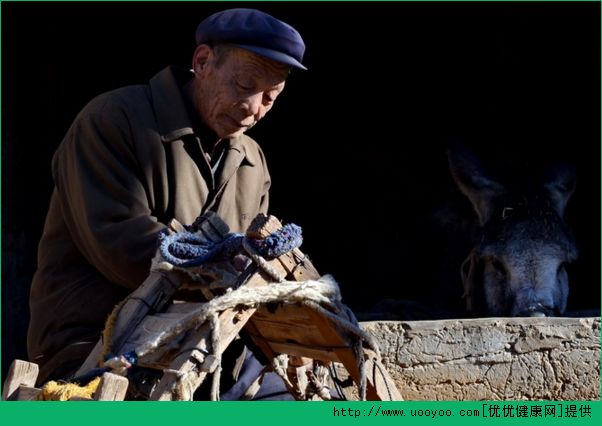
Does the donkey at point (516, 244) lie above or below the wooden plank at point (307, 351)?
below

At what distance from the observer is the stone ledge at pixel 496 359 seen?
4941 millimetres

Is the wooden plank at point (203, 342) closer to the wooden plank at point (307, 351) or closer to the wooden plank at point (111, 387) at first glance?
the wooden plank at point (111, 387)

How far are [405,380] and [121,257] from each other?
5.03ft

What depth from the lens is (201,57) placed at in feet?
13.4

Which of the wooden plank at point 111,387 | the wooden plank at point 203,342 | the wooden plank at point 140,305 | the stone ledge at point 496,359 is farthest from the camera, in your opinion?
the stone ledge at point 496,359

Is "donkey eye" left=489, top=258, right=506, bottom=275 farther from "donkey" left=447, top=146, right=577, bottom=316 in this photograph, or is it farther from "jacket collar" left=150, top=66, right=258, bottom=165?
"jacket collar" left=150, top=66, right=258, bottom=165

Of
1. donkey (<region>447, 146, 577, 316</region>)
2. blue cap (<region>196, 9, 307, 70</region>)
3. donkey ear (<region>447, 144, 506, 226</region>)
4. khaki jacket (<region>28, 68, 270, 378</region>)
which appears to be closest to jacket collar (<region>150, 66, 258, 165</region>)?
khaki jacket (<region>28, 68, 270, 378</region>)

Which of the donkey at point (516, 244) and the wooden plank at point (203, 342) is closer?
the wooden plank at point (203, 342)

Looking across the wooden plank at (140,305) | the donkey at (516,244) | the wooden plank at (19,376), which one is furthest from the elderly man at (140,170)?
the donkey at (516,244)

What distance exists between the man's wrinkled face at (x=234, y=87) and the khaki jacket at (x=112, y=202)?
90 mm

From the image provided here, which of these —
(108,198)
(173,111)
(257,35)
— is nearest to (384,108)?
(173,111)

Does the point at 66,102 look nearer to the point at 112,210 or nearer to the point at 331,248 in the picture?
the point at 331,248

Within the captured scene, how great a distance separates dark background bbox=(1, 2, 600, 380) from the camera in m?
6.80

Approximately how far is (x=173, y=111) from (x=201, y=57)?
193 millimetres
